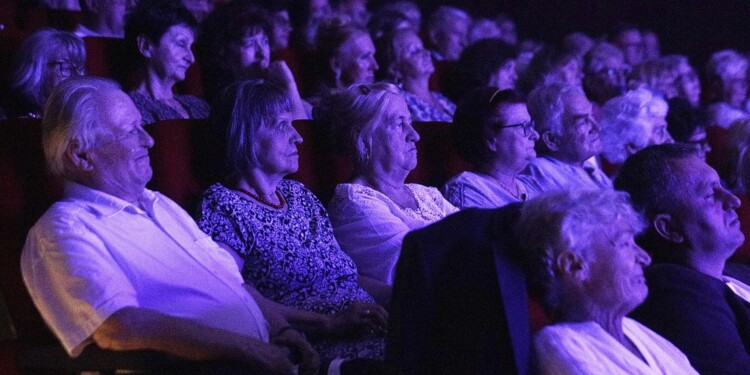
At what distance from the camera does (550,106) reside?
285 cm

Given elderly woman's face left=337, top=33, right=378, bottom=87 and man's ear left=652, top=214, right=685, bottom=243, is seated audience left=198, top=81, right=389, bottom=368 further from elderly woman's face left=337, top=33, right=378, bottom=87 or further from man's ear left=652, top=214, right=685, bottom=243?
elderly woman's face left=337, top=33, right=378, bottom=87

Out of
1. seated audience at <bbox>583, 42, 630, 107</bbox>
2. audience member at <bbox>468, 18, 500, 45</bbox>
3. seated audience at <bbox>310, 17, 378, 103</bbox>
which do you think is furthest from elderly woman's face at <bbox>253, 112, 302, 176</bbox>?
audience member at <bbox>468, 18, 500, 45</bbox>

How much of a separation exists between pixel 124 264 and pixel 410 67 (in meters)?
1.92

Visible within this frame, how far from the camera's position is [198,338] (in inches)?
58.1

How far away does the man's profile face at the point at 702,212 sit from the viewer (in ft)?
6.22

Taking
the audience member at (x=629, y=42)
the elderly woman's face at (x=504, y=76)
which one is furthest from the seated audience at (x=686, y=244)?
the audience member at (x=629, y=42)

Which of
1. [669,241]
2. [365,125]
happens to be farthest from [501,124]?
[669,241]

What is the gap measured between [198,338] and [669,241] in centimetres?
92

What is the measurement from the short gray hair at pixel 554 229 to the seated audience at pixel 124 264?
15.8 inches

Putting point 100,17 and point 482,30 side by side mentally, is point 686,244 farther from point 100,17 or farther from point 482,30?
point 482,30

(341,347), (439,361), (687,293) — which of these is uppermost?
(439,361)

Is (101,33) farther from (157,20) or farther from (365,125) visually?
(365,125)

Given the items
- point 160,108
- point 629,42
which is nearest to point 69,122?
point 160,108

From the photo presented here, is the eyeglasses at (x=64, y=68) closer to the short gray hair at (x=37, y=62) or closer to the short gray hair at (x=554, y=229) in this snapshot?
the short gray hair at (x=37, y=62)
